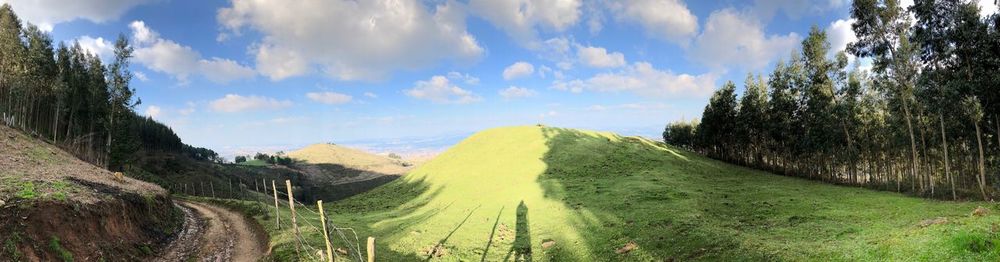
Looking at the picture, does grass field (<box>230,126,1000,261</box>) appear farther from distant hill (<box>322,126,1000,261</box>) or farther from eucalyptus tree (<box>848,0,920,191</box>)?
eucalyptus tree (<box>848,0,920,191</box>)

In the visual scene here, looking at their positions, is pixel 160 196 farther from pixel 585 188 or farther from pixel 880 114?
pixel 880 114

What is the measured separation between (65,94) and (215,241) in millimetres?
62041

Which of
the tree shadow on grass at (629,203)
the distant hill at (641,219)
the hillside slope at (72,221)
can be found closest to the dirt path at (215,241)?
the hillside slope at (72,221)

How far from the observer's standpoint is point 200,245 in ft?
99.4

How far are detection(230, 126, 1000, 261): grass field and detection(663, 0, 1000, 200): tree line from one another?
27.8 feet

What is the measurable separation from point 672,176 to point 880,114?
3094 cm

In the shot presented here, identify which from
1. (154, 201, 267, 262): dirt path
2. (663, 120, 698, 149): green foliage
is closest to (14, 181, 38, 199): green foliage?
(154, 201, 267, 262): dirt path

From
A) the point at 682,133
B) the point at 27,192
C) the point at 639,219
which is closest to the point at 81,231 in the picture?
the point at 27,192

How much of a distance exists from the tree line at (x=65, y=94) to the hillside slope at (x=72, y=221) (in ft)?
132

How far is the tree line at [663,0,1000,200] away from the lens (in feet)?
112

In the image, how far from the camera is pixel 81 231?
21.9 m

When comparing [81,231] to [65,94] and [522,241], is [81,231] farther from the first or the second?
[65,94]

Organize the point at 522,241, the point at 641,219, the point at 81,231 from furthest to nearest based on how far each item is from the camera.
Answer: the point at 641,219 < the point at 522,241 < the point at 81,231

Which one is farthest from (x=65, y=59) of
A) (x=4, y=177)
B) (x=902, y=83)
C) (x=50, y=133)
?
(x=902, y=83)
